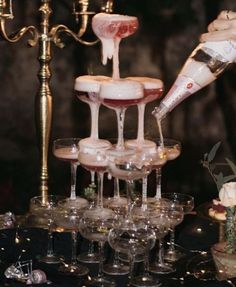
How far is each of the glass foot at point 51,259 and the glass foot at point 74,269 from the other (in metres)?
0.04

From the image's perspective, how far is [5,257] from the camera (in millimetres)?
1822

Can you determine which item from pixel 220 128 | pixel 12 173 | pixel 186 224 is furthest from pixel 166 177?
pixel 186 224

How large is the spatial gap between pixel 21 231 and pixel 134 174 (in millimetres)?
437

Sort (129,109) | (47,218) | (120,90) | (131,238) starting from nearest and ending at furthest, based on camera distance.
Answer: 1. (131,238)
2. (120,90)
3. (47,218)
4. (129,109)

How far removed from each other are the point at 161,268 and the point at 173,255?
11 cm

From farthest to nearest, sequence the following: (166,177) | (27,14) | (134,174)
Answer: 1. (166,177)
2. (27,14)
3. (134,174)

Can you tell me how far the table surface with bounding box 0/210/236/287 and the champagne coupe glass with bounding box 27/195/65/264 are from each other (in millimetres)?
22

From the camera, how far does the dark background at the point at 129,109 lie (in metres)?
2.66

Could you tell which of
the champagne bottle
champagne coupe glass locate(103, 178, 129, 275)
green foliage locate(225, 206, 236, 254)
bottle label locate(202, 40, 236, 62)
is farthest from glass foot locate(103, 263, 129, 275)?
bottle label locate(202, 40, 236, 62)

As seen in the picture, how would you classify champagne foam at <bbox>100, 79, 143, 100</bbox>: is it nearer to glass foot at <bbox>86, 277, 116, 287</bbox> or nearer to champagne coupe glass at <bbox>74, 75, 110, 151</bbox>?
champagne coupe glass at <bbox>74, 75, 110, 151</bbox>

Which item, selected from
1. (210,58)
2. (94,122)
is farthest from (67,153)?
(210,58)

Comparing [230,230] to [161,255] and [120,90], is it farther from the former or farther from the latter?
[120,90]

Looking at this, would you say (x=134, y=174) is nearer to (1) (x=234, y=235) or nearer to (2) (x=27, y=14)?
(1) (x=234, y=235)

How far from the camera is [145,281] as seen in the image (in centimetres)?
168
